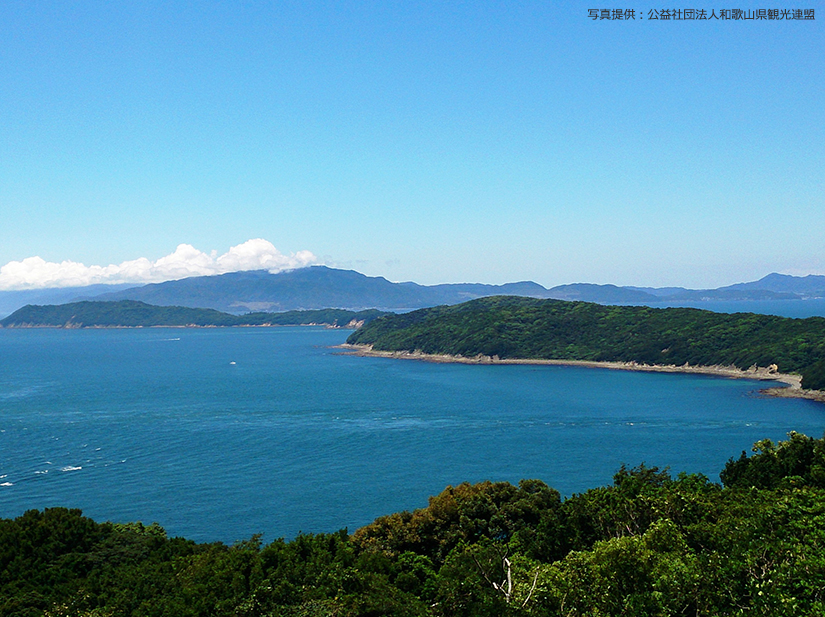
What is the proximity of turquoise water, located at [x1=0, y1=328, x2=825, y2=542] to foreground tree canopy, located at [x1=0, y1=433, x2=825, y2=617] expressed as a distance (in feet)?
38.1

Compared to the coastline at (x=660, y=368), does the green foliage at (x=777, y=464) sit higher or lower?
higher

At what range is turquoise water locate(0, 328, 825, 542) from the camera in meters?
43.2

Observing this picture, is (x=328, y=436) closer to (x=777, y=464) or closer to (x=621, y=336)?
(x=777, y=464)

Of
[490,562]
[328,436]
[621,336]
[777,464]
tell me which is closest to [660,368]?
[621,336]

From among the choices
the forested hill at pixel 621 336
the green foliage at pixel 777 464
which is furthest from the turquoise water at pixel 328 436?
the green foliage at pixel 777 464

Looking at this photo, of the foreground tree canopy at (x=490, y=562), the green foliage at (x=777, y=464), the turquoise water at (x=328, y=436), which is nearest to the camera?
the foreground tree canopy at (x=490, y=562)

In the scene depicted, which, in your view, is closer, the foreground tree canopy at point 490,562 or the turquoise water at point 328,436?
the foreground tree canopy at point 490,562

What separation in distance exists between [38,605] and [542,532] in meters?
16.9

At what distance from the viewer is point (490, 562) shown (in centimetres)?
1916

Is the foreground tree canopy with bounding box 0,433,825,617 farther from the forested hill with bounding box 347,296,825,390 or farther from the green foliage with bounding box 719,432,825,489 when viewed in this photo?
the forested hill with bounding box 347,296,825,390

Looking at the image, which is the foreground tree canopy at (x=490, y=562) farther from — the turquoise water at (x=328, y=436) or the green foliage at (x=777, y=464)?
the turquoise water at (x=328, y=436)

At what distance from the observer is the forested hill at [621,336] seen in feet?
347

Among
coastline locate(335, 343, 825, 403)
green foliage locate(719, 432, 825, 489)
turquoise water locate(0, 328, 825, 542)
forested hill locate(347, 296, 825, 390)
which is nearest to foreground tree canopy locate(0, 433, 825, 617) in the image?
green foliage locate(719, 432, 825, 489)

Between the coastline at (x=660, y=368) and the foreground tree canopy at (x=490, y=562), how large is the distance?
60.9 m
